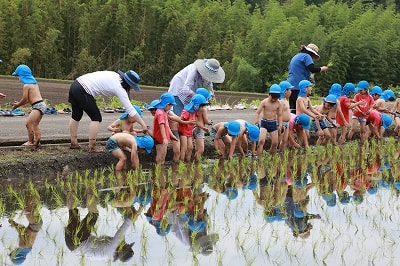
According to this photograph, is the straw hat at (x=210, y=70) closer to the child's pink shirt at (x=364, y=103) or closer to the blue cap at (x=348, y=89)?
the blue cap at (x=348, y=89)

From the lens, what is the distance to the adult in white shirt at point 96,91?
8148mm

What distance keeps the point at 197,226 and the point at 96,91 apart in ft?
10.8

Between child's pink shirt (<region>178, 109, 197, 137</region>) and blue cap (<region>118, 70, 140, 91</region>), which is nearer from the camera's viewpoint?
blue cap (<region>118, 70, 140, 91</region>)

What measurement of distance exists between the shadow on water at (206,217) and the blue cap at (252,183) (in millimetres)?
11

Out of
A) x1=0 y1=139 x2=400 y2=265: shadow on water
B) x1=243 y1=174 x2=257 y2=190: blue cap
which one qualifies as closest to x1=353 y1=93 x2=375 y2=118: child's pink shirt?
x1=0 y1=139 x2=400 y2=265: shadow on water

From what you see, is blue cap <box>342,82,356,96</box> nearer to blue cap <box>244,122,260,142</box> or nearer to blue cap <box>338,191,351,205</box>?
blue cap <box>244,122,260,142</box>

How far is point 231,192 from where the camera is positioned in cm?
705

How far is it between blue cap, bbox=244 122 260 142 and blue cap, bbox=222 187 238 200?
7.60 ft

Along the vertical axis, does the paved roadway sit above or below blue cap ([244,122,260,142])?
below

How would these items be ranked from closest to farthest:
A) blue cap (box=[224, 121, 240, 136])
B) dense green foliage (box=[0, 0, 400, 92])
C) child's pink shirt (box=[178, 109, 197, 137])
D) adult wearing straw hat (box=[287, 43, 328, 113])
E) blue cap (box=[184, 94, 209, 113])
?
blue cap (box=[184, 94, 209, 113]) → child's pink shirt (box=[178, 109, 197, 137]) → blue cap (box=[224, 121, 240, 136]) → adult wearing straw hat (box=[287, 43, 328, 113]) → dense green foliage (box=[0, 0, 400, 92])

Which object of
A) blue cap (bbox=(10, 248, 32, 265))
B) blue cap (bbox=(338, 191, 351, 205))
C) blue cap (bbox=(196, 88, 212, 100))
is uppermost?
blue cap (bbox=(196, 88, 212, 100))

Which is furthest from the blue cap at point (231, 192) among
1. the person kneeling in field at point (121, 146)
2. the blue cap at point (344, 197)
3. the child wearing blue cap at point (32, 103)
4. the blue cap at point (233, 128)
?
the child wearing blue cap at point (32, 103)

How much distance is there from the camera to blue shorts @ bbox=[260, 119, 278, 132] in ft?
32.2

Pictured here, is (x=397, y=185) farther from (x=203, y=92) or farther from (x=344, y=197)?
(x=203, y=92)
